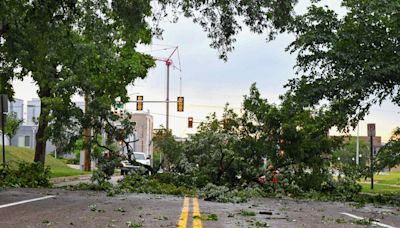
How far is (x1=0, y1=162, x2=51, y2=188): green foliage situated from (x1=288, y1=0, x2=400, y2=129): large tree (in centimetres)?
915

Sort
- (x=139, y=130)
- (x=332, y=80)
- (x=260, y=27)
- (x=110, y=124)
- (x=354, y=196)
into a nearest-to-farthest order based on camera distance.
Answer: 1. (x=260, y=27)
2. (x=332, y=80)
3. (x=354, y=196)
4. (x=110, y=124)
5. (x=139, y=130)

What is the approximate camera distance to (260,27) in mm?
13859

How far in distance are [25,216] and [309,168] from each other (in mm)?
14321

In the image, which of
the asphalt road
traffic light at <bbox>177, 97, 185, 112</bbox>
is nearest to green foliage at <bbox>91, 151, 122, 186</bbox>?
the asphalt road

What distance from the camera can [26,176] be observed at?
62.6 ft

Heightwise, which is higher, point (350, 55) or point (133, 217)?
Result: point (350, 55)

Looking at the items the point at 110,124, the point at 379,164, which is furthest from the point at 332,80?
the point at 110,124

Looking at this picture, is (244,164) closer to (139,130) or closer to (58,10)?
(58,10)

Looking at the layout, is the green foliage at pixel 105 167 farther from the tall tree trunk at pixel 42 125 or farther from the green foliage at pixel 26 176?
the tall tree trunk at pixel 42 125

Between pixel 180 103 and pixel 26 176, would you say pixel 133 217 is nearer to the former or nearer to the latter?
pixel 26 176

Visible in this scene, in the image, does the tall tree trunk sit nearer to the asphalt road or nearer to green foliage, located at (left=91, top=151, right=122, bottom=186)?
green foliage, located at (left=91, top=151, right=122, bottom=186)

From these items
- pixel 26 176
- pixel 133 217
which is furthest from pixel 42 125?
pixel 133 217

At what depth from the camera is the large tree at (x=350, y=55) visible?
17359 mm

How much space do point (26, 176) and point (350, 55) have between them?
1145 cm
